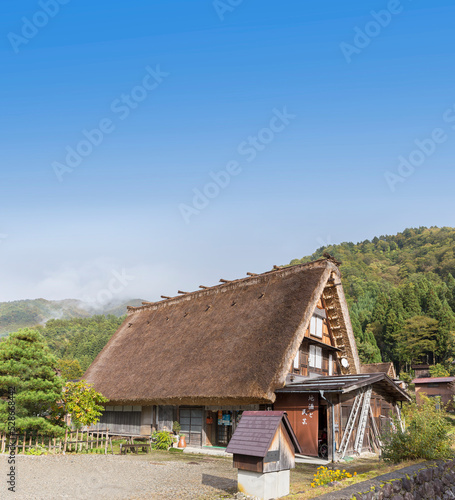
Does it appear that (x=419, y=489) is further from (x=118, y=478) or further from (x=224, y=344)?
(x=224, y=344)

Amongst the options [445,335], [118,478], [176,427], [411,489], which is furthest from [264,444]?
[445,335]

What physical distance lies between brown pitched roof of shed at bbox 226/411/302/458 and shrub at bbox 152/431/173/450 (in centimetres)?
1093

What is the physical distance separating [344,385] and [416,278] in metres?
81.9

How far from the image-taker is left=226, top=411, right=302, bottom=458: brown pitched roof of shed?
8.79m

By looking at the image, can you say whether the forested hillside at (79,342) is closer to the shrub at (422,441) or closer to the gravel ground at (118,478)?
the gravel ground at (118,478)

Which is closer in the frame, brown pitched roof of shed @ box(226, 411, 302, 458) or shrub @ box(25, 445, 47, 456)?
brown pitched roof of shed @ box(226, 411, 302, 458)

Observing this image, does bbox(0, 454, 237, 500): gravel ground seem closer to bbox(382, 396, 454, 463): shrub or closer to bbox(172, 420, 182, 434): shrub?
bbox(172, 420, 182, 434): shrub

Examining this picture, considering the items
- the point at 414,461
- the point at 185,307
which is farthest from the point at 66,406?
the point at 414,461

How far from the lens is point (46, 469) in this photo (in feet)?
42.4

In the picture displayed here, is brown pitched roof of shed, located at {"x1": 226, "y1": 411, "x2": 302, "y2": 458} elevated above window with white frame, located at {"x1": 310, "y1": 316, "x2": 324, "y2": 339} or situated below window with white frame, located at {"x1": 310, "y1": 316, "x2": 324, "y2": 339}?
below

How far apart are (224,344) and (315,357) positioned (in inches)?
178

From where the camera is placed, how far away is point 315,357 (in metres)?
20.6

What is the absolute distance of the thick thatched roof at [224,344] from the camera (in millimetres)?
16641

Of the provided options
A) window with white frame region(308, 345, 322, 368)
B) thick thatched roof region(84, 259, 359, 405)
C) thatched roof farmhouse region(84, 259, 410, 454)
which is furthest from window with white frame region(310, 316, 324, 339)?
thick thatched roof region(84, 259, 359, 405)
